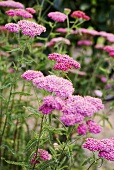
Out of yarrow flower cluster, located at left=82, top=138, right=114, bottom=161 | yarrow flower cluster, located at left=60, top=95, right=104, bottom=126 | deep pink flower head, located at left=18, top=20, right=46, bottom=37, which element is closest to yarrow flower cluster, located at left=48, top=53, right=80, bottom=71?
deep pink flower head, located at left=18, top=20, right=46, bottom=37

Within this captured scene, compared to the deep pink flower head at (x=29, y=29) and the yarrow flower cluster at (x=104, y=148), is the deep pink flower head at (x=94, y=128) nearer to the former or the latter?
the yarrow flower cluster at (x=104, y=148)

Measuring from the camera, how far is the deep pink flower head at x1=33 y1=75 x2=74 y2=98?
5.46 feet

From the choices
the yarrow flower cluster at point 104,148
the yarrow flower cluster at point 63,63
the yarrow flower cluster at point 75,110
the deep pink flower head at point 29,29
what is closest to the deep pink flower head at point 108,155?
the yarrow flower cluster at point 104,148

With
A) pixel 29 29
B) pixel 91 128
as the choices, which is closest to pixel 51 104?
pixel 29 29

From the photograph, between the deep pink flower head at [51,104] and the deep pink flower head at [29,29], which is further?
the deep pink flower head at [29,29]

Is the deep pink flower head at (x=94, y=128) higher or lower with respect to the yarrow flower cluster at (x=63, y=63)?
lower

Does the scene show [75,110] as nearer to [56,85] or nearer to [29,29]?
[56,85]

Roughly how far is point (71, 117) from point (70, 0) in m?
4.04

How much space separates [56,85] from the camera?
1.69 metres

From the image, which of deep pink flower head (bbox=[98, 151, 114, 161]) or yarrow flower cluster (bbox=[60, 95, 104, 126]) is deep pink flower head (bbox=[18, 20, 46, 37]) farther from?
deep pink flower head (bbox=[98, 151, 114, 161])

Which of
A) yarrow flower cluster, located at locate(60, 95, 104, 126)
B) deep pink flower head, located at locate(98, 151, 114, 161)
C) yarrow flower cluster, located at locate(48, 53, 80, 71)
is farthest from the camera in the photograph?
yarrow flower cluster, located at locate(48, 53, 80, 71)

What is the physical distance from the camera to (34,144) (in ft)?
6.38

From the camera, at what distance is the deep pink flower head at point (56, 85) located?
1.66 metres

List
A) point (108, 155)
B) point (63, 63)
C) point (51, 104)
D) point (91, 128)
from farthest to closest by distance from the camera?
point (91, 128), point (63, 63), point (108, 155), point (51, 104)
